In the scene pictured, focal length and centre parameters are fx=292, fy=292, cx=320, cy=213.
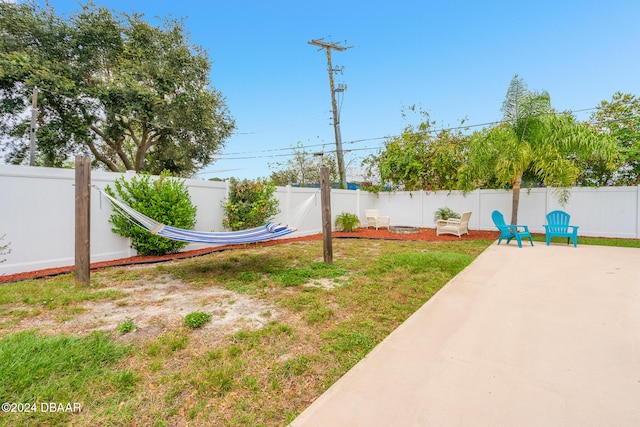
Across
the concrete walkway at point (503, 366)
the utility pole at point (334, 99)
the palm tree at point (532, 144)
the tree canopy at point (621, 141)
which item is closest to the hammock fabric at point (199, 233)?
the concrete walkway at point (503, 366)

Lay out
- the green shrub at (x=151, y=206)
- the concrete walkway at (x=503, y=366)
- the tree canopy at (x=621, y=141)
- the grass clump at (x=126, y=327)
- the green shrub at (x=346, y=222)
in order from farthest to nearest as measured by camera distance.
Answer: the green shrub at (x=346, y=222) < the tree canopy at (x=621, y=141) < the green shrub at (x=151, y=206) < the grass clump at (x=126, y=327) < the concrete walkway at (x=503, y=366)

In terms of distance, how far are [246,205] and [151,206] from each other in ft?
7.45

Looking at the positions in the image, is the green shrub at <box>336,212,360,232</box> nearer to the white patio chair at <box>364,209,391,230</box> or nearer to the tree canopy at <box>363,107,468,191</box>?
the white patio chair at <box>364,209,391,230</box>

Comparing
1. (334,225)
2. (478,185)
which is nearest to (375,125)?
(478,185)

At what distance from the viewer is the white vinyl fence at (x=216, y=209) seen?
14.6ft

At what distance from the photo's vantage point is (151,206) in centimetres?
573

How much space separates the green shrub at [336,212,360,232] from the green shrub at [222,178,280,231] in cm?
340

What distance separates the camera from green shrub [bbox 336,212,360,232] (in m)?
10.5

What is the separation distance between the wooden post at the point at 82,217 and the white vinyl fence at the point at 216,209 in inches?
56.3

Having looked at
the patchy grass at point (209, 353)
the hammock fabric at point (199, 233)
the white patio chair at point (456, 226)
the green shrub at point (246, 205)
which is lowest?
the patchy grass at point (209, 353)

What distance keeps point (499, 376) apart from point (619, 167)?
36.5 feet

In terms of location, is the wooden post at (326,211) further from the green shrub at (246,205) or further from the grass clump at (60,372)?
the grass clump at (60,372)

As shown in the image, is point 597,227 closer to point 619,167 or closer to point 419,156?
point 619,167

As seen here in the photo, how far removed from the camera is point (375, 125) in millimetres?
15758
